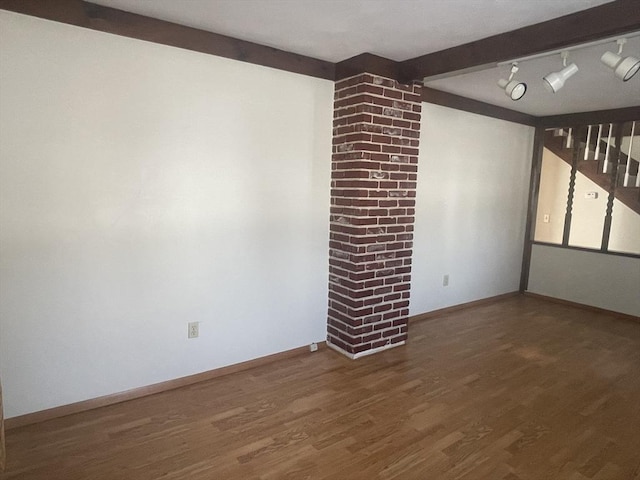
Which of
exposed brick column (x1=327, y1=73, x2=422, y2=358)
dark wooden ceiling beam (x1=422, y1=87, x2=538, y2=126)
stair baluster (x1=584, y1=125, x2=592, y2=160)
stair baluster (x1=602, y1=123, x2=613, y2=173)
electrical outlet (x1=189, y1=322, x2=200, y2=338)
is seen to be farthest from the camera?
stair baluster (x1=584, y1=125, x2=592, y2=160)

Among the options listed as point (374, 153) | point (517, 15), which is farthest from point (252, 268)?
point (517, 15)

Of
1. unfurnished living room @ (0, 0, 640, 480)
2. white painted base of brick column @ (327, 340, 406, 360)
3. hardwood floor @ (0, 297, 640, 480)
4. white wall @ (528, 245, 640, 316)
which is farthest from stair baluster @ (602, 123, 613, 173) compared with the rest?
white painted base of brick column @ (327, 340, 406, 360)

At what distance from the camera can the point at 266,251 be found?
2852 millimetres

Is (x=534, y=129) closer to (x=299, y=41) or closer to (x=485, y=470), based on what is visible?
(x=299, y=41)

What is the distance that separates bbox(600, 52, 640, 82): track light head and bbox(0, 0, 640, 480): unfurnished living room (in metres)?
0.01

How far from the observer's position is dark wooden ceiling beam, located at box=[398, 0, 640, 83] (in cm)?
189

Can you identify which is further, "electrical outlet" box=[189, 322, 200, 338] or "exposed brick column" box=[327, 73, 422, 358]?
"exposed brick column" box=[327, 73, 422, 358]

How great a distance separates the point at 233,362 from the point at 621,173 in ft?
14.6

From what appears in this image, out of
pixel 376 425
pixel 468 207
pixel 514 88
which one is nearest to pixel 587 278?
pixel 468 207

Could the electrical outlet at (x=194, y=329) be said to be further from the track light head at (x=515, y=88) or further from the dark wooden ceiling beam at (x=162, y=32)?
the track light head at (x=515, y=88)

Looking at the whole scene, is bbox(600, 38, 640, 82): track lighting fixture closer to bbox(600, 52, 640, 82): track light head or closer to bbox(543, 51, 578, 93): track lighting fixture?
bbox(600, 52, 640, 82): track light head

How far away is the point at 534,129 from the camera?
189 inches

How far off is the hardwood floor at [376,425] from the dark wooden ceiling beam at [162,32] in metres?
2.14

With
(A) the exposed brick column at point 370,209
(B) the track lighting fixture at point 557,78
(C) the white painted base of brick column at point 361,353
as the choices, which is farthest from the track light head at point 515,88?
(C) the white painted base of brick column at point 361,353
